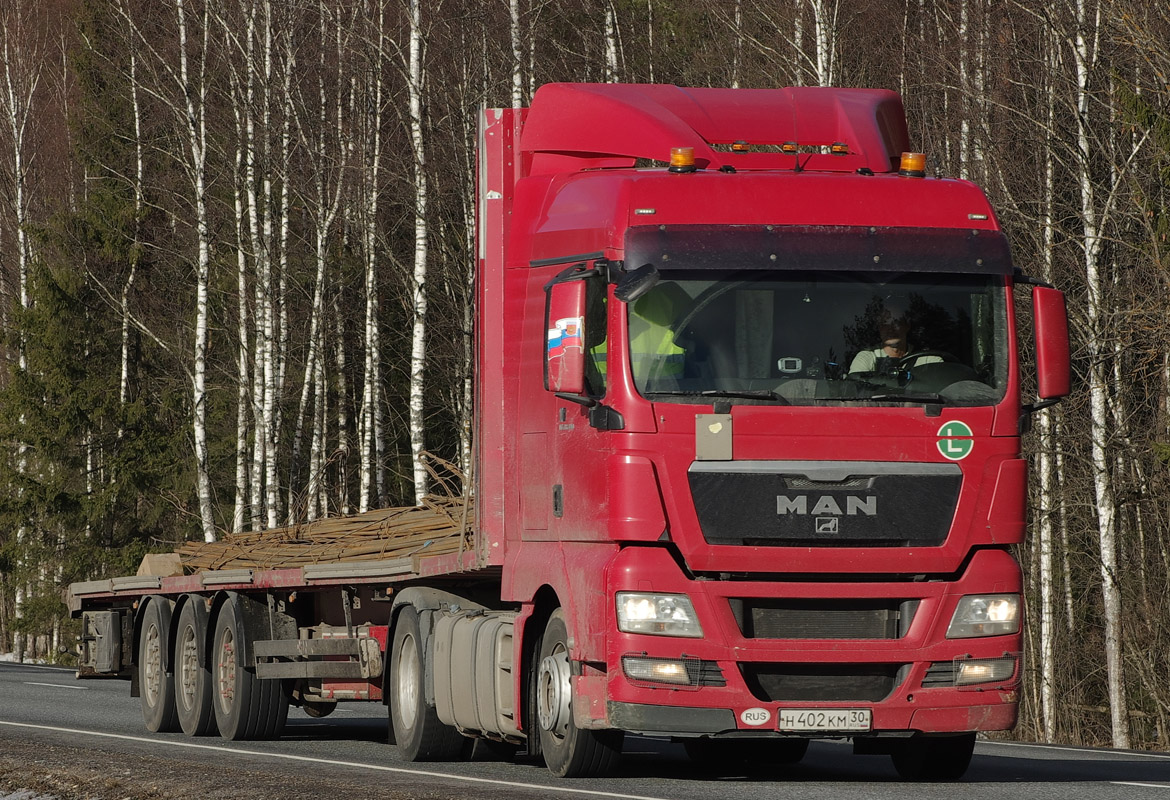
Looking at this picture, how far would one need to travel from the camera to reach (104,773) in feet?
35.8

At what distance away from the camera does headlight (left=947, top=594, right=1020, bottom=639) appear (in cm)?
939

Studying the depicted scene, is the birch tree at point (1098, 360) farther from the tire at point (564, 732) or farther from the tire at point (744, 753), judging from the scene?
the tire at point (564, 732)

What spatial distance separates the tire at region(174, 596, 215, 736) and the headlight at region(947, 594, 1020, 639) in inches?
317

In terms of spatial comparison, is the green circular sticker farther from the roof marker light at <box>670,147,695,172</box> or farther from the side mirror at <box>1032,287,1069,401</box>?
the roof marker light at <box>670,147,695,172</box>

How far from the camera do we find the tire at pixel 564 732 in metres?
10.0

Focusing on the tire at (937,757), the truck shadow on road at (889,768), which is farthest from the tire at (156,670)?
the tire at (937,757)

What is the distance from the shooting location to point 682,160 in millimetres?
10094

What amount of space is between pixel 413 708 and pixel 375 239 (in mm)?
20148

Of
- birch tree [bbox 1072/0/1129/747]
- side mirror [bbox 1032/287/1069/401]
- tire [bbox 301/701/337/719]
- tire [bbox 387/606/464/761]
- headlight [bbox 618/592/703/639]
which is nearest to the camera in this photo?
headlight [bbox 618/592/703/639]

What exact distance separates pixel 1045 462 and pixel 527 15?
36.1 ft

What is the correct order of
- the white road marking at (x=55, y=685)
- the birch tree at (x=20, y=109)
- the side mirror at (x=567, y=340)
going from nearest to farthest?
the side mirror at (x=567, y=340) < the white road marking at (x=55, y=685) < the birch tree at (x=20, y=109)

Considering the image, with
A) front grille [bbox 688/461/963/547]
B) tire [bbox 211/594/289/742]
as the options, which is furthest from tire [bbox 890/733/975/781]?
tire [bbox 211/594/289/742]

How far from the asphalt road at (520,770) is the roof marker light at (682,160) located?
3.31 m

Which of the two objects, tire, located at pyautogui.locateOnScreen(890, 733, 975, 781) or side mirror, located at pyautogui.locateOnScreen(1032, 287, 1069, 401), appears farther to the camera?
tire, located at pyautogui.locateOnScreen(890, 733, 975, 781)
